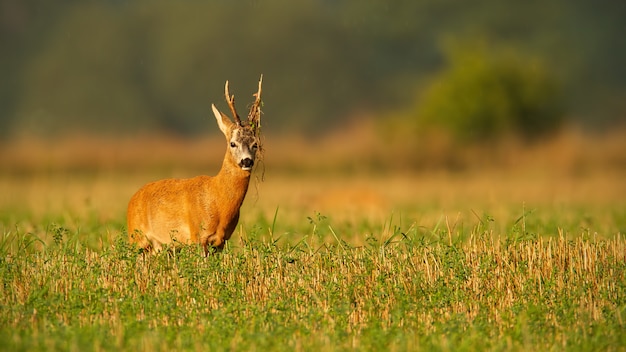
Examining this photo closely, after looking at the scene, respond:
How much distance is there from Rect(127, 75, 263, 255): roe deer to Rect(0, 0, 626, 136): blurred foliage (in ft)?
175

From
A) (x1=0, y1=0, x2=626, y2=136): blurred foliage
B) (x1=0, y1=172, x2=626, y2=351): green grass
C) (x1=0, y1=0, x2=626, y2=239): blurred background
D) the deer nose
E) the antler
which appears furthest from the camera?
(x1=0, y1=0, x2=626, y2=136): blurred foliage

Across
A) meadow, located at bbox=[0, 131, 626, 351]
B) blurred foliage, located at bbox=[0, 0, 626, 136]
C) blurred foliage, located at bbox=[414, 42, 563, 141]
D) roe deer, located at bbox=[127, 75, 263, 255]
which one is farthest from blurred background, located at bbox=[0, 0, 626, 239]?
roe deer, located at bbox=[127, 75, 263, 255]

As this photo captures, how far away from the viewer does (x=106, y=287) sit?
841cm

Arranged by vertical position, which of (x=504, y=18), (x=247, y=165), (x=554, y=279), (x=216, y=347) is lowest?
(x=216, y=347)

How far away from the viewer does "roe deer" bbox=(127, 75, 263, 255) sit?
31.1 ft

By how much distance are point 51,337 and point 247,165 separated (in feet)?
9.65

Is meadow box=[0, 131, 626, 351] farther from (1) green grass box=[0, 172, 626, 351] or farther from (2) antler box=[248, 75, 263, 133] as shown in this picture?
(2) antler box=[248, 75, 263, 133]

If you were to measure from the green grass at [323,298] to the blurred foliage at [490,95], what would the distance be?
89.7 ft

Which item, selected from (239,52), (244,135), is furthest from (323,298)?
(239,52)

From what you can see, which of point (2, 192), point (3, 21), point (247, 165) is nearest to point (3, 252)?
point (247, 165)

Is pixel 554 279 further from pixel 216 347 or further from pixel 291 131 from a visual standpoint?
pixel 291 131

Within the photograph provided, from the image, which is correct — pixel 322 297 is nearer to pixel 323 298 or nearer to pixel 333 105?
pixel 323 298

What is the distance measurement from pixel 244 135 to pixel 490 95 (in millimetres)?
29433

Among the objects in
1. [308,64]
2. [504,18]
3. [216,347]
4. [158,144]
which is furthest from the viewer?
[308,64]
